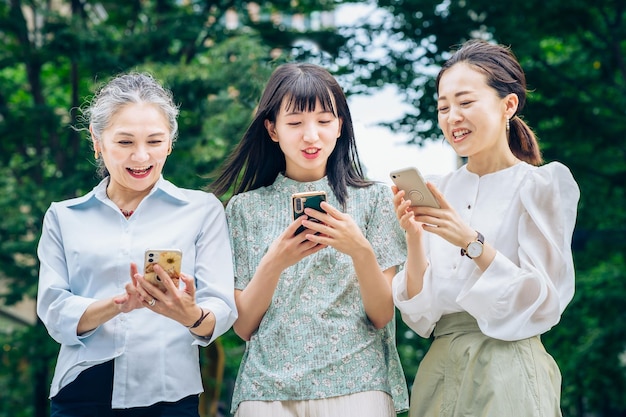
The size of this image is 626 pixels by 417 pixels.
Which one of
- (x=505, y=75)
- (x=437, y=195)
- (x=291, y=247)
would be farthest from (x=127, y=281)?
(x=505, y=75)

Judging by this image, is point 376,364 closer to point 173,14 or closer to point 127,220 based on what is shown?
point 127,220

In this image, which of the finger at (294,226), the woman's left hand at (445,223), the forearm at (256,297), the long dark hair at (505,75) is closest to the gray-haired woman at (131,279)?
the forearm at (256,297)

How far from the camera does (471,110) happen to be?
9.43ft

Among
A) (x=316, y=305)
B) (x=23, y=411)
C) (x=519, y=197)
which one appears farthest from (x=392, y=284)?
(x=23, y=411)

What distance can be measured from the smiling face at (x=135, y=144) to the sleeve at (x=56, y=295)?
1.00ft

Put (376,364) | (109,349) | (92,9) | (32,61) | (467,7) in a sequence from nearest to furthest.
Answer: (109,349)
(376,364)
(467,7)
(32,61)
(92,9)

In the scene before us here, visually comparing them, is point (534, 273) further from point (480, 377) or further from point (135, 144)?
point (135, 144)

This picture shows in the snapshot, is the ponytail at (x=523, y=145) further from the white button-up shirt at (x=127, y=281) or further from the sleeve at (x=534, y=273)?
the white button-up shirt at (x=127, y=281)

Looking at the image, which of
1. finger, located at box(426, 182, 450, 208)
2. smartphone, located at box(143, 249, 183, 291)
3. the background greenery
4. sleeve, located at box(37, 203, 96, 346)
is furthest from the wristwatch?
the background greenery

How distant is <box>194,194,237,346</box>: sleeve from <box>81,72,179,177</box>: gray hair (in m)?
0.37

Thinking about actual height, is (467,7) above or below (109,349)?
above

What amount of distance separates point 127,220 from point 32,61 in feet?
24.5

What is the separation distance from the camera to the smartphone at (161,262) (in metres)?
2.43

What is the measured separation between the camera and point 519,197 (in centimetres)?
282
